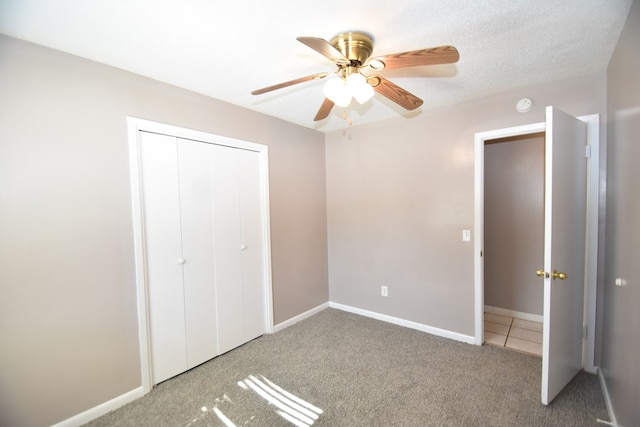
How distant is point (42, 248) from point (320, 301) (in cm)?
281

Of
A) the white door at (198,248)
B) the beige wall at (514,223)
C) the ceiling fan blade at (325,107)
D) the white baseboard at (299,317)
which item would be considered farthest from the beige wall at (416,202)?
the white door at (198,248)

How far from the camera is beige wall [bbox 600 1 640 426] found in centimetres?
138

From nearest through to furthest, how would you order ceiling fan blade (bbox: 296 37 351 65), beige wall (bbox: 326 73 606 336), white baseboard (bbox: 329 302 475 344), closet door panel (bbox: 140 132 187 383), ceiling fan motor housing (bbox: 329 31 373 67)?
ceiling fan blade (bbox: 296 37 351 65) → ceiling fan motor housing (bbox: 329 31 373 67) → closet door panel (bbox: 140 132 187 383) → beige wall (bbox: 326 73 606 336) → white baseboard (bbox: 329 302 475 344)

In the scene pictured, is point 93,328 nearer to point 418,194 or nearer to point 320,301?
point 320,301

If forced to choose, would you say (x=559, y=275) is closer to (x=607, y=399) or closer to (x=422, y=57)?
(x=607, y=399)

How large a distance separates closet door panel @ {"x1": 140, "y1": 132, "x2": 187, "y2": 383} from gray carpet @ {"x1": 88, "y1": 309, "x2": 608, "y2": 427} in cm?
25

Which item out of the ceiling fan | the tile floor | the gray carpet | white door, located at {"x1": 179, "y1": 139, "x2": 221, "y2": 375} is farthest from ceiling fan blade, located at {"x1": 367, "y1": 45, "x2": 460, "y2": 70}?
the tile floor

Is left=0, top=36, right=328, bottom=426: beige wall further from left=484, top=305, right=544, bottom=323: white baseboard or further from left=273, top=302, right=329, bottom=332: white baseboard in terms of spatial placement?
left=484, top=305, right=544, bottom=323: white baseboard

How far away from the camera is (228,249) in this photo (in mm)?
2658

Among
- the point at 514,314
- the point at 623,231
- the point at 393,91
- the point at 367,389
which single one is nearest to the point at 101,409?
the point at 367,389

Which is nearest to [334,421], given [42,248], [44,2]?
[42,248]

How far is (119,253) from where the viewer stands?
195cm

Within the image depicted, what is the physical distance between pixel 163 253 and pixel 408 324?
105 inches

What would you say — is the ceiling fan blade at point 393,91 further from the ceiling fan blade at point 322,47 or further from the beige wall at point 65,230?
the beige wall at point 65,230
